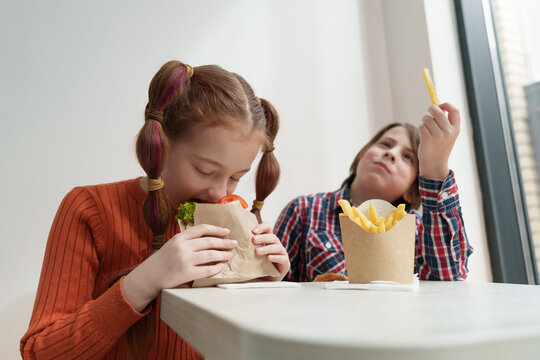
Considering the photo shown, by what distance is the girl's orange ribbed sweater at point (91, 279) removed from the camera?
72cm

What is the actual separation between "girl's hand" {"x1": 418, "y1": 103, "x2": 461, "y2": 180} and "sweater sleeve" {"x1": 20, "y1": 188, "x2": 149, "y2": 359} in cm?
78

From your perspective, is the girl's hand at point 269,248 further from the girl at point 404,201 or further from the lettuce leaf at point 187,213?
the girl at point 404,201

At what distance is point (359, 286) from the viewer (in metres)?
0.65

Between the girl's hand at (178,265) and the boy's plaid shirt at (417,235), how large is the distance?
0.65m

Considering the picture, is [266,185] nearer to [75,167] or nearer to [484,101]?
[75,167]

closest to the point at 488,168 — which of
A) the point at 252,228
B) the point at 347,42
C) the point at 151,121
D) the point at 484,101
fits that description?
the point at 484,101

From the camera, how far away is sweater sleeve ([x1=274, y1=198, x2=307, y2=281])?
1.47 metres

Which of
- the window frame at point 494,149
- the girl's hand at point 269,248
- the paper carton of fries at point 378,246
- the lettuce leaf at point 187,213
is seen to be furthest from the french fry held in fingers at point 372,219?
the window frame at point 494,149

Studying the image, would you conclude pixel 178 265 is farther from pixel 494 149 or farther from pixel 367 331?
pixel 494 149

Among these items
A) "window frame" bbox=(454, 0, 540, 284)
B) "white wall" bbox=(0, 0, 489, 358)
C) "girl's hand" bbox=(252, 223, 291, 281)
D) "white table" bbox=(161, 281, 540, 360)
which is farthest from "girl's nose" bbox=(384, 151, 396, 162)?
"white table" bbox=(161, 281, 540, 360)

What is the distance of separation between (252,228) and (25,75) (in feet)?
3.73

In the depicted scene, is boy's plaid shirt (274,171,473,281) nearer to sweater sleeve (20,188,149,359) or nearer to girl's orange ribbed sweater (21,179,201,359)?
girl's orange ribbed sweater (21,179,201,359)

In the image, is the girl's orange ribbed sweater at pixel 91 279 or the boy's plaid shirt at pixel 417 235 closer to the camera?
the girl's orange ribbed sweater at pixel 91 279

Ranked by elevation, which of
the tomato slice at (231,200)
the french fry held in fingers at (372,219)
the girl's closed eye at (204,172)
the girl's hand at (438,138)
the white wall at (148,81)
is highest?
the white wall at (148,81)
